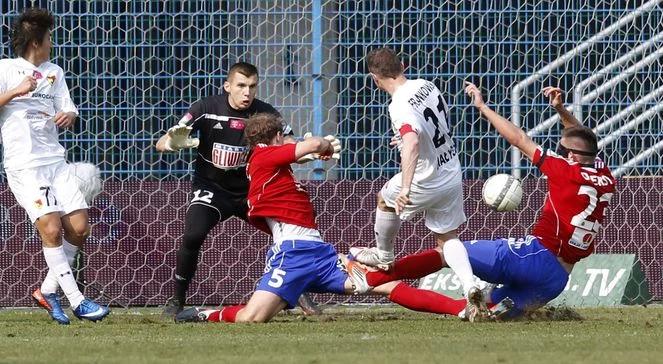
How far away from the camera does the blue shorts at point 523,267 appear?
27.4ft

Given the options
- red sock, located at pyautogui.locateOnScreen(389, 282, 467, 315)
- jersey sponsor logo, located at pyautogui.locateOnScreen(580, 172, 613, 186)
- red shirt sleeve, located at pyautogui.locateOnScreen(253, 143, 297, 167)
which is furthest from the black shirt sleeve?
jersey sponsor logo, located at pyautogui.locateOnScreen(580, 172, 613, 186)

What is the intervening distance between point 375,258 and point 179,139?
1407 millimetres

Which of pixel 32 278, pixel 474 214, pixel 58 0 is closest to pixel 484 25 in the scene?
pixel 474 214

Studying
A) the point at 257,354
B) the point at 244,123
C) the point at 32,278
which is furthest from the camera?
the point at 32,278

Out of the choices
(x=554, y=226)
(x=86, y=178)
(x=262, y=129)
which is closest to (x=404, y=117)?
(x=262, y=129)

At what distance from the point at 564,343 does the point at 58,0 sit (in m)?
5.56

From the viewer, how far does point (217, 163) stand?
9.31 metres

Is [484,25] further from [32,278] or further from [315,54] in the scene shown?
[32,278]

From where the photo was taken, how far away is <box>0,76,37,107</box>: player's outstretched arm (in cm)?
822

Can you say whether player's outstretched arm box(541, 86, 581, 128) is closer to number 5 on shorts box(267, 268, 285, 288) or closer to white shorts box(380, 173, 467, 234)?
white shorts box(380, 173, 467, 234)

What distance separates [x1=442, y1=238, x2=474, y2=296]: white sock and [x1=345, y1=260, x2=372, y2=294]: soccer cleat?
515mm

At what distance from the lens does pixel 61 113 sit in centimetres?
857

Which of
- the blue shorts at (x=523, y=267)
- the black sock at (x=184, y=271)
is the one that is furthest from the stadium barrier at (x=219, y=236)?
the blue shorts at (x=523, y=267)

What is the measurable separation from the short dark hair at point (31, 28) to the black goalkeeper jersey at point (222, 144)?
3.67ft
